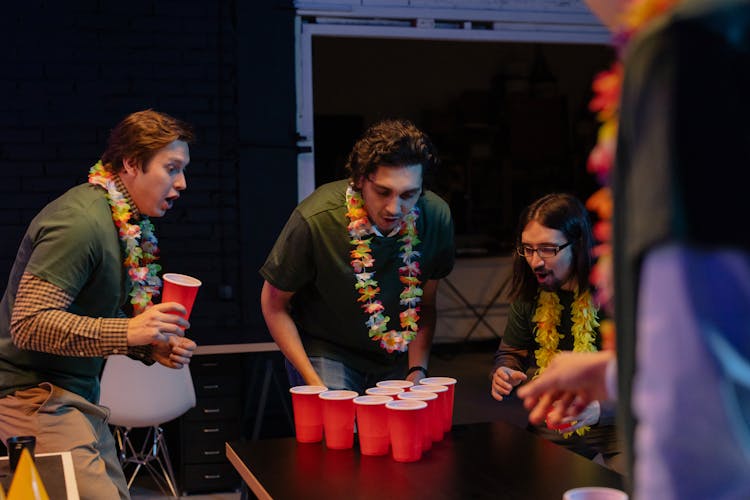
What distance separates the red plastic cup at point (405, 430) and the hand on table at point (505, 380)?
21.7 inches

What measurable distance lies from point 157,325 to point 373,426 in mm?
633

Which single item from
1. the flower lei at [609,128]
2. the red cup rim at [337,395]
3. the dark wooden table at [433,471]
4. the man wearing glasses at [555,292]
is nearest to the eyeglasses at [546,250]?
the man wearing glasses at [555,292]

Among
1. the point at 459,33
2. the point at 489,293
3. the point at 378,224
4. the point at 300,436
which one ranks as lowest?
the point at 489,293

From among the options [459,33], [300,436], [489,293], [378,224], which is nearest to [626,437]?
[300,436]

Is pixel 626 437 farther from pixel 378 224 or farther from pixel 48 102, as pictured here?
pixel 48 102

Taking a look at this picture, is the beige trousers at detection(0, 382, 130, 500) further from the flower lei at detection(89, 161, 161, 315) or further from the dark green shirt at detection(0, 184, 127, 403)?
the flower lei at detection(89, 161, 161, 315)

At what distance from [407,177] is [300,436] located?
2.72ft

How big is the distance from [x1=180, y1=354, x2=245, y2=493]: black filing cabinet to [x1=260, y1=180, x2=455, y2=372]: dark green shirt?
67.2 inches

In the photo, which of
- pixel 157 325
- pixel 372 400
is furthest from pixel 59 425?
pixel 372 400

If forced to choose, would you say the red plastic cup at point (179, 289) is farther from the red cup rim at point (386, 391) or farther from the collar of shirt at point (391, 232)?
the collar of shirt at point (391, 232)

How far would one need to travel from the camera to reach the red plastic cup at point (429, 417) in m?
2.30

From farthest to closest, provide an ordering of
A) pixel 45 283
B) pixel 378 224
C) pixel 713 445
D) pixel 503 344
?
pixel 503 344
pixel 378 224
pixel 45 283
pixel 713 445

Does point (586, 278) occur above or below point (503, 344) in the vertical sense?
above

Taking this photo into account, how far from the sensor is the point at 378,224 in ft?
9.53
